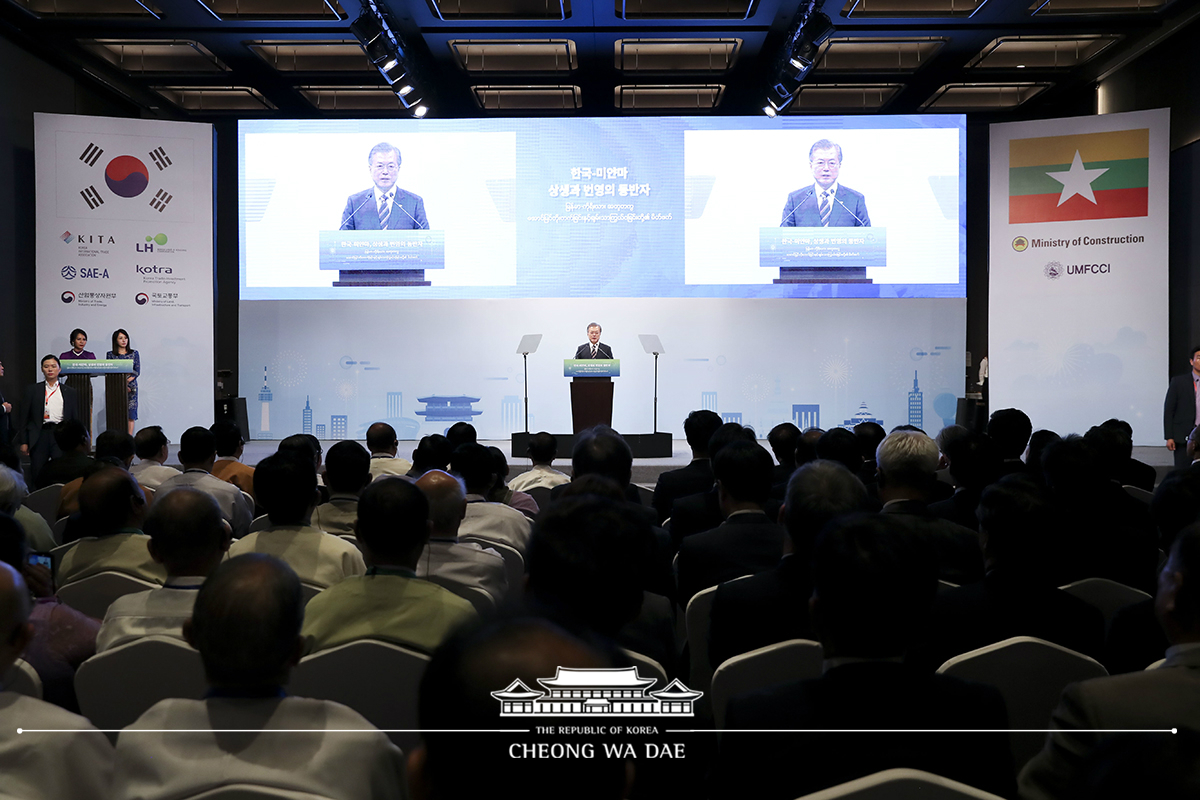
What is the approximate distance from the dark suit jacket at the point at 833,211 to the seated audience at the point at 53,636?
8.53 m

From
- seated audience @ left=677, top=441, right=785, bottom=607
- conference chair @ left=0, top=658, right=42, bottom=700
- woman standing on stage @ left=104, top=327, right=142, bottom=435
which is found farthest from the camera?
woman standing on stage @ left=104, top=327, right=142, bottom=435

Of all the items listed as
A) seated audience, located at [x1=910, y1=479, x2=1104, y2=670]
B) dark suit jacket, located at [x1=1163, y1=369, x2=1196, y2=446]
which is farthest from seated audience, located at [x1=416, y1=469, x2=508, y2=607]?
dark suit jacket, located at [x1=1163, y1=369, x2=1196, y2=446]

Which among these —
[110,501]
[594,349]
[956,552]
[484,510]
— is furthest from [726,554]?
[594,349]

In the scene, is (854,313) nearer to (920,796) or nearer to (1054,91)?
(1054,91)

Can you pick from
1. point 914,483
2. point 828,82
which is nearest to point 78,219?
point 828,82

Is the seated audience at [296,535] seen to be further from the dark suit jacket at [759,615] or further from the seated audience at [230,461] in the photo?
the seated audience at [230,461]

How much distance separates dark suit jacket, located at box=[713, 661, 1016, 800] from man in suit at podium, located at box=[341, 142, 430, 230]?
892 cm

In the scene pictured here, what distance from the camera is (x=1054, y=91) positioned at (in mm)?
10656

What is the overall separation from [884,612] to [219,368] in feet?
37.5

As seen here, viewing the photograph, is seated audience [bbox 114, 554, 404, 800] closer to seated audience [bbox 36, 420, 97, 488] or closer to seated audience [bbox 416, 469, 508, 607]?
seated audience [bbox 416, 469, 508, 607]

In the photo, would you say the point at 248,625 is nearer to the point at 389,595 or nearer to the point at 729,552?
the point at 389,595

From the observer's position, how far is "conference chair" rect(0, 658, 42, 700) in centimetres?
150

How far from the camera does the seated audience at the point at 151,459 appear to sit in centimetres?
419

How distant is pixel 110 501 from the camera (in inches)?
99.7
